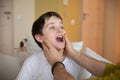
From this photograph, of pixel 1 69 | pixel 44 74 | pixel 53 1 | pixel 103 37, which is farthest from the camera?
pixel 103 37

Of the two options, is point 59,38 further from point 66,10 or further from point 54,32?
point 66,10

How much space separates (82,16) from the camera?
208 inches

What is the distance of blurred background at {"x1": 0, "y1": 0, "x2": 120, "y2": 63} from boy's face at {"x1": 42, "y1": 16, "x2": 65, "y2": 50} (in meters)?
3.28

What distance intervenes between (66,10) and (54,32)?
3480 mm

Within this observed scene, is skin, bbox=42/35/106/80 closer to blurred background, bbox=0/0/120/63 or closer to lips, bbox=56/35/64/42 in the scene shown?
lips, bbox=56/35/64/42

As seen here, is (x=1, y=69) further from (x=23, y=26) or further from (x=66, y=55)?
(x=23, y=26)

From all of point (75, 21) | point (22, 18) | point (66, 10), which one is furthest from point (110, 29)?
point (22, 18)

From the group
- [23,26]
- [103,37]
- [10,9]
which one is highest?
[10,9]

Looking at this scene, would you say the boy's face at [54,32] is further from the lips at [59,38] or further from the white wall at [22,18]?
the white wall at [22,18]

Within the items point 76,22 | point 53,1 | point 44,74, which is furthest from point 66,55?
A: point 76,22

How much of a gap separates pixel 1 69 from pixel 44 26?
61cm

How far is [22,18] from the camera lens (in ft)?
16.4

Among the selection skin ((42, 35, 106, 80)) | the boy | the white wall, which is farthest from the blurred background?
skin ((42, 35, 106, 80))

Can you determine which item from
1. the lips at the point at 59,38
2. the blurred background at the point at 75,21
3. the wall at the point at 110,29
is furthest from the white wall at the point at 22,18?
the lips at the point at 59,38
